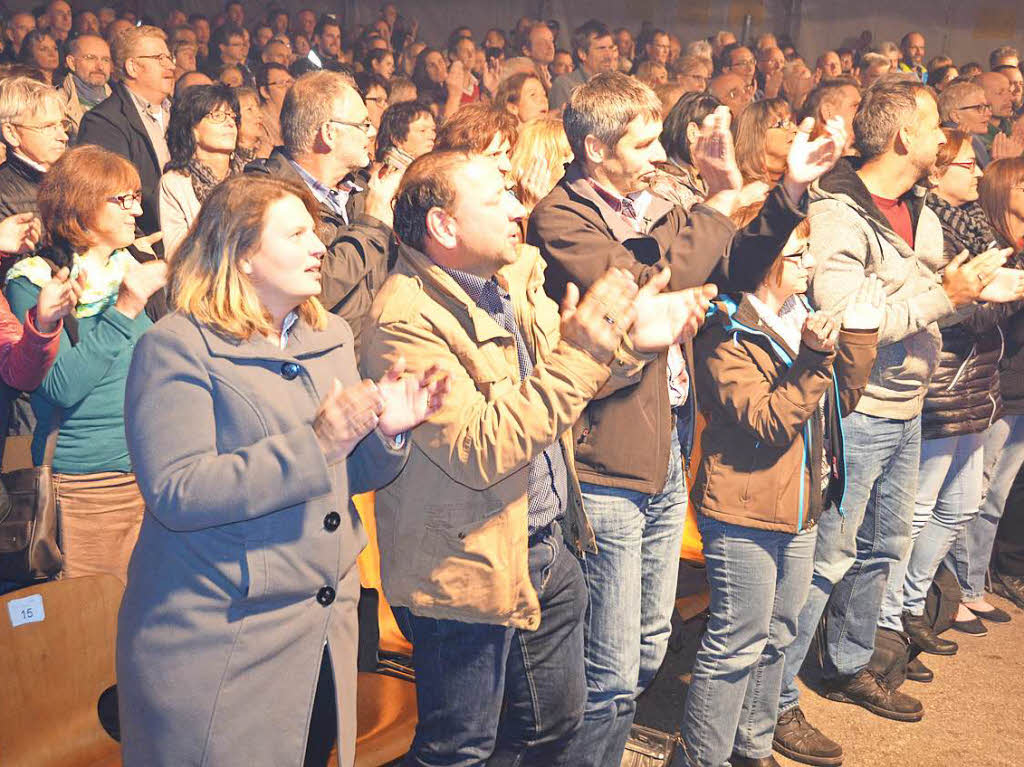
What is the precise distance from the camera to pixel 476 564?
264 centimetres

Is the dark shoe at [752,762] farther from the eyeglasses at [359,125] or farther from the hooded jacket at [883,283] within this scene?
the eyeglasses at [359,125]

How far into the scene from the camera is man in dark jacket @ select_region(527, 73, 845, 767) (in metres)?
3.28

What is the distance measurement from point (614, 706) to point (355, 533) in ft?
3.93

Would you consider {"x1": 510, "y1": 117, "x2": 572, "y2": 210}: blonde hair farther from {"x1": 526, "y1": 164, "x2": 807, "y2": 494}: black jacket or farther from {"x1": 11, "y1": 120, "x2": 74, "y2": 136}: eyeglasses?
{"x1": 11, "y1": 120, "x2": 74, "y2": 136}: eyeglasses

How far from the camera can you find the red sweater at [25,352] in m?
3.09

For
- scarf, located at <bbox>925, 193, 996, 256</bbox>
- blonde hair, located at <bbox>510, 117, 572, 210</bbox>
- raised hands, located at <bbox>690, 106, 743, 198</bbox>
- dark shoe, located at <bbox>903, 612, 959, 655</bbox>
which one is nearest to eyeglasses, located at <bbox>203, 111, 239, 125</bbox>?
blonde hair, located at <bbox>510, 117, 572, 210</bbox>

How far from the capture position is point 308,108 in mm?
4145

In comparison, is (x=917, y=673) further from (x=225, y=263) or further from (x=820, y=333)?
(x=225, y=263)

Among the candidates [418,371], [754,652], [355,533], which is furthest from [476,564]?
[754,652]

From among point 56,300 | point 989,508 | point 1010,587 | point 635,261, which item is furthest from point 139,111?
point 1010,587

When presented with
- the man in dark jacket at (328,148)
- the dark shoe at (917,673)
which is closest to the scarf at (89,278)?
the man in dark jacket at (328,148)

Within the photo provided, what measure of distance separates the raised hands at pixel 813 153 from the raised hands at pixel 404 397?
1.53 meters

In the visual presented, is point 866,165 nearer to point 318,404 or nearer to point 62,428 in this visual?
point 318,404

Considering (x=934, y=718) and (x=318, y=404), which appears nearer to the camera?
(x=318, y=404)
